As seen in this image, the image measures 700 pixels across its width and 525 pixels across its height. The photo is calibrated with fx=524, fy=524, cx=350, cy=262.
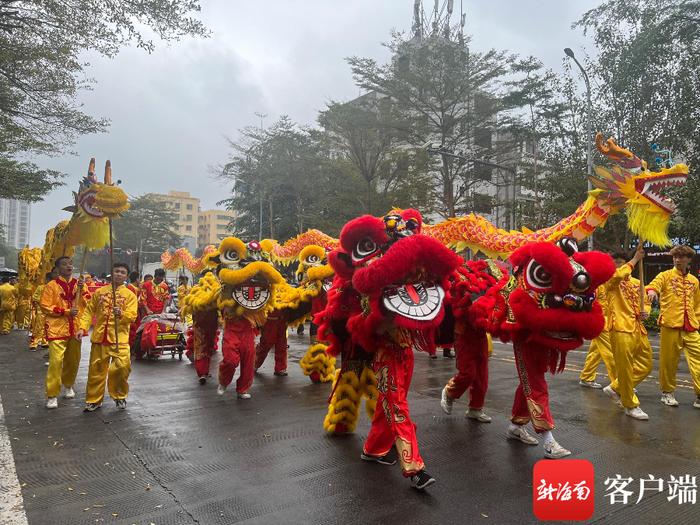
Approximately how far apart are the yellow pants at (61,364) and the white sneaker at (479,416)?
14.8 ft

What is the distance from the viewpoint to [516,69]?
2172 centimetres

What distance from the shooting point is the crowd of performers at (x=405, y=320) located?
3.61 meters

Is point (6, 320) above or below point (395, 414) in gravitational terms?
below

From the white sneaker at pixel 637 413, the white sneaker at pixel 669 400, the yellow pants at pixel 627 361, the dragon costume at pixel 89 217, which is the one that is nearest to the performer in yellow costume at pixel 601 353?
the yellow pants at pixel 627 361

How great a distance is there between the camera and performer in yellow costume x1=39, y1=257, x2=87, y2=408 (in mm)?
5875

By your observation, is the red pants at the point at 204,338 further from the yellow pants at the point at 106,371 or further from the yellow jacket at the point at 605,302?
the yellow jacket at the point at 605,302

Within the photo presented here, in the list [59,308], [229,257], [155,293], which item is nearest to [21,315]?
[155,293]

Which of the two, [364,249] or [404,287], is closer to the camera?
[404,287]

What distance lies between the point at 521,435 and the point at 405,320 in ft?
6.21

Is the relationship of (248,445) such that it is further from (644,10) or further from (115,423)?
(644,10)

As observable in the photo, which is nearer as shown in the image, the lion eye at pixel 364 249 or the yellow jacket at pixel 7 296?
the lion eye at pixel 364 249

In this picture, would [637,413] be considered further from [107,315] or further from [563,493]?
[107,315]

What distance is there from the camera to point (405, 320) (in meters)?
3.44

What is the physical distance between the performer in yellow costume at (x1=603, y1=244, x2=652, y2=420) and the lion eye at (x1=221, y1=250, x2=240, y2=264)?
175 inches
